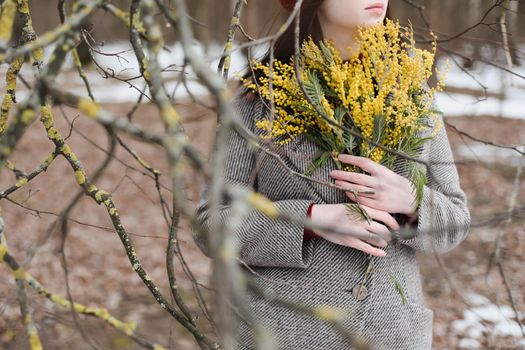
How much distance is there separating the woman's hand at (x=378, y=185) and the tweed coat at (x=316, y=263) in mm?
45

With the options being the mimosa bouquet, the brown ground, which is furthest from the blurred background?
the mimosa bouquet

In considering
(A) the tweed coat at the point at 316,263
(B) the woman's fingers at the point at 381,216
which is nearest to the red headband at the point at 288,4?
(A) the tweed coat at the point at 316,263

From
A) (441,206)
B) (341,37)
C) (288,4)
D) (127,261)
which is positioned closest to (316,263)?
(441,206)

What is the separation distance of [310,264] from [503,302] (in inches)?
121

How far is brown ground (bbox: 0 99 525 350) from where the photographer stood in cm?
422

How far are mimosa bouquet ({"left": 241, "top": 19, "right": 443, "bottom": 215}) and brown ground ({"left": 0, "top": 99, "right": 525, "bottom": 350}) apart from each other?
6.09 ft

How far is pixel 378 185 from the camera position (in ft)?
5.54

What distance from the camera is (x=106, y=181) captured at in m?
6.95

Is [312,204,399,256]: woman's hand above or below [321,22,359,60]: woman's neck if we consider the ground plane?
below

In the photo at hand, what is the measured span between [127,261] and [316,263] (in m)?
3.82

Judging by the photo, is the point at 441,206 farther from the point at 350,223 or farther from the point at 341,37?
the point at 341,37

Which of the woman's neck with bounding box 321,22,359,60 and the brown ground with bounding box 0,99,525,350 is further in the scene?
the brown ground with bounding box 0,99,525,350

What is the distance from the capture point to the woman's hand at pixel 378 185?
1691mm

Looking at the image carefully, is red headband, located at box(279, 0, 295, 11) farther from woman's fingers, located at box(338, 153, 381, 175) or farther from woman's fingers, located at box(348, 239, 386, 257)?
woman's fingers, located at box(348, 239, 386, 257)
